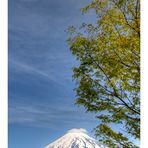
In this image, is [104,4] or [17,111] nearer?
[104,4]

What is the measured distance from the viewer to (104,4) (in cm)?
379

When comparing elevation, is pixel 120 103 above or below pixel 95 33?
below

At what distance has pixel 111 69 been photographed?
3.55m

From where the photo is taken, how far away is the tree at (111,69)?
3.44 m

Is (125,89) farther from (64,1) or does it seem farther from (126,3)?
(64,1)

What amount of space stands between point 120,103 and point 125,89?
0.18 metres

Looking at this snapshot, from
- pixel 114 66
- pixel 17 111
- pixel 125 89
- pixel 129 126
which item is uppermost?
pixel 17 111

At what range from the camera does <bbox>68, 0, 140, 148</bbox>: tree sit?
11.3 feet
